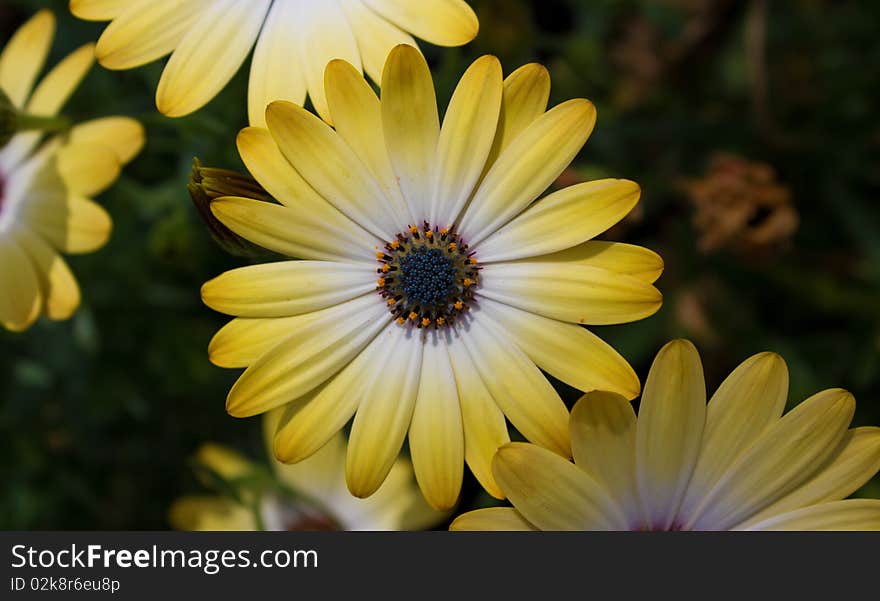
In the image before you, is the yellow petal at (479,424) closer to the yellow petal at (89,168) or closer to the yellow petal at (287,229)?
the yellow petal at (287,229)

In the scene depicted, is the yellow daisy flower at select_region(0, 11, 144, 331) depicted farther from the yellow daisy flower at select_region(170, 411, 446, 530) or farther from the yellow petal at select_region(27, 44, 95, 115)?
the yellow daisy flower at select_region(170, 411, 446, 530)

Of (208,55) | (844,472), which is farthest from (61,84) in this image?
(844,472)

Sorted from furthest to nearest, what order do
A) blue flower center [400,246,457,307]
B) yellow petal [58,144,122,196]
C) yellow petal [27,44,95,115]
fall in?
1. yellow petal [27,44,95,115]
2. yellow petal [58,144,122,196]
3. blue flower center [400,246,457,307]

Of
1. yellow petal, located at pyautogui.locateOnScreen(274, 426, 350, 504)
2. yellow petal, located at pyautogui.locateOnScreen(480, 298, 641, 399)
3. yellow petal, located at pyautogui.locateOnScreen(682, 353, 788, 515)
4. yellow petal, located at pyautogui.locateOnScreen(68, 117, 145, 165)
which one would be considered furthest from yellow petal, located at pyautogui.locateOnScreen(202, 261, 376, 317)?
yellow petal, located at pyautogui.locateOnScreen(274, 426, 350, 504)

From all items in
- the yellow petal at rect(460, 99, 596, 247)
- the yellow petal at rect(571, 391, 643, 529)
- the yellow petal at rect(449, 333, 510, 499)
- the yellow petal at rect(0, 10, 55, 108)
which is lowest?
the yellow petal at rect(571, 391, 643, 529)

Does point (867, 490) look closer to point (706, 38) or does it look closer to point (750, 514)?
point (750, 514)

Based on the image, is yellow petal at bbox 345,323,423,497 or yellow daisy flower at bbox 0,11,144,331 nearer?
yellow petal at bbox 345,323,423,497

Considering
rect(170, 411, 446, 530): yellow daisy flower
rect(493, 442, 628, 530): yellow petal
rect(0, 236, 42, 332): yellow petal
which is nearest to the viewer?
rect(493, 442, 628, 530): yellow petal
